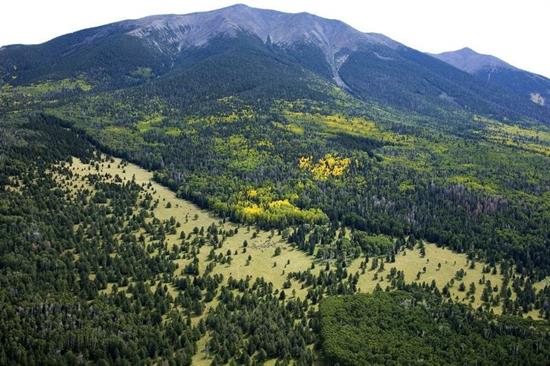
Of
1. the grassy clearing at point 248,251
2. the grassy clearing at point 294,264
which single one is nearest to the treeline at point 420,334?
the grassy clearing at point 294,264

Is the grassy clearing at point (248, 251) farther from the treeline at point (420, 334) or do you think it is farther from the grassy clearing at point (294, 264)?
the treeline at point (420, 334)

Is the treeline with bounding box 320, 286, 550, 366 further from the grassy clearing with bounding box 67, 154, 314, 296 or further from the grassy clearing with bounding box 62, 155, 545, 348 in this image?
the grassy clearing with bounding box 67, 154, 314, 296

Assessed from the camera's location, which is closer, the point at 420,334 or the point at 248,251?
the point at 420,334

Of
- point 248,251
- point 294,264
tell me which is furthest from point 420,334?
point 248,251

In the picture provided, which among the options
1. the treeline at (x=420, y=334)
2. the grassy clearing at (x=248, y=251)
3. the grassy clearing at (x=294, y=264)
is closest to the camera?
the treeline at (x=420, y=334)

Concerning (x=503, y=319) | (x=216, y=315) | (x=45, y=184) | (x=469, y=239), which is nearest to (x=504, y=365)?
(x=503, y=319)

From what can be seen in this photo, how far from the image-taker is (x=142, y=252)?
153 m

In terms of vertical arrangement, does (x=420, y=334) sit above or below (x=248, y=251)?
below

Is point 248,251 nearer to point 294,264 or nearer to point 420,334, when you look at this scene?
point 294,264

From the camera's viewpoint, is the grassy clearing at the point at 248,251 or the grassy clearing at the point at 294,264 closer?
the grassy clearing at the point at 294,264

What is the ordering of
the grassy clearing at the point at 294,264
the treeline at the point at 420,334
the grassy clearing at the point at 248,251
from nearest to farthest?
the treeline at the point at 420,334 < the grassy clearing at the point at 294,264 < the grassy clearing at the point at 248,251

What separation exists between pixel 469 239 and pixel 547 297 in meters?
39.9

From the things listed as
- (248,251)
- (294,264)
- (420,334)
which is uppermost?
(248,251)

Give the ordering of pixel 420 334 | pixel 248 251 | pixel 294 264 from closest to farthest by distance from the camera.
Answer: pixel 420 334 → pixel 294 264 → pixel 248 251
